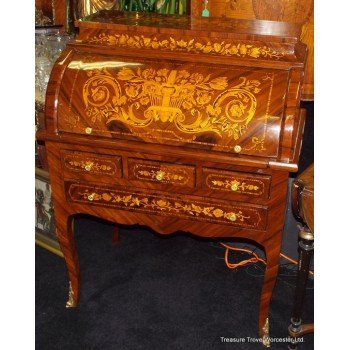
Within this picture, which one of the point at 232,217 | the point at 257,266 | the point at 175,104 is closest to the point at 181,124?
the point at 175,104

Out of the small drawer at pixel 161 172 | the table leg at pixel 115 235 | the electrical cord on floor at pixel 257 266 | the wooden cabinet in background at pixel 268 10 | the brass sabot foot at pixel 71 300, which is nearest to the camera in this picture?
the small drawer at pixel 161 172

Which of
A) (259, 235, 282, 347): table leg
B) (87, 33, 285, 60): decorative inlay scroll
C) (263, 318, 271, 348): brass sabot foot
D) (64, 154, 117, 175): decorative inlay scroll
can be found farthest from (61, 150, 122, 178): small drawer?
(263, 318, 271, 348): brass sabot foot

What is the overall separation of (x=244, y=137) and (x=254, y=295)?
1.09 m

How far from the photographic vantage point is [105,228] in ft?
10.0

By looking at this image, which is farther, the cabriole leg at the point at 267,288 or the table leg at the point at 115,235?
the table leg at the point at 115,235

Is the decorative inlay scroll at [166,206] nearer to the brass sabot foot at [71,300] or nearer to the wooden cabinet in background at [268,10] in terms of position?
the brass sabot foot at [71,300]

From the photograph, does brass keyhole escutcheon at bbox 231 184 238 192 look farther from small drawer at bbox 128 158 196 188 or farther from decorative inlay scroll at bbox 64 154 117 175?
decorative inlay scroll at bbox 64 154 117 175

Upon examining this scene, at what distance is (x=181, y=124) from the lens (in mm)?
1851

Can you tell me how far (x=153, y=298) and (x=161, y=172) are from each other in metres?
0.88

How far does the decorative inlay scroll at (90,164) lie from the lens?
1987mm

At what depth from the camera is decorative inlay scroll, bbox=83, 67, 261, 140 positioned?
5.94 feet

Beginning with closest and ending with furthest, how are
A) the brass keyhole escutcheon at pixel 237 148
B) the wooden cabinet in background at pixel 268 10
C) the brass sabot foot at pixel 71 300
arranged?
the brass keyhole escutcheon at pixel 237 148 < the brass sabot foot at pixel 71 300 < the wooden cabinet in background at pixel 268 10

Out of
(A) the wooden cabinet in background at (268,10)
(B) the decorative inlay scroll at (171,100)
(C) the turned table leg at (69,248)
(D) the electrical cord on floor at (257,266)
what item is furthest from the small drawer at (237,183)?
(A) the wooden cabinet in background at (268,10)

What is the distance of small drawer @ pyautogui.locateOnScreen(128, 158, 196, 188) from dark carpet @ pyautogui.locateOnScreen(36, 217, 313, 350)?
82 cm
